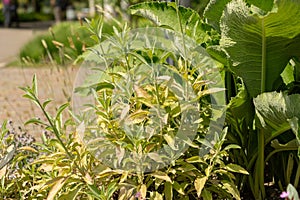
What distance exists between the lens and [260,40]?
93.0 inches

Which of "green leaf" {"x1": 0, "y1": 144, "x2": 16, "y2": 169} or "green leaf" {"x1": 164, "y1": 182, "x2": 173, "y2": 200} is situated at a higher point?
"green leaf" {"x1": 0, "y1": 144, "x2": 16, "y2": 169}

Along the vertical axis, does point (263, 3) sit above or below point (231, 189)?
above

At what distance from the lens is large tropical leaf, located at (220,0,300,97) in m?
2.20

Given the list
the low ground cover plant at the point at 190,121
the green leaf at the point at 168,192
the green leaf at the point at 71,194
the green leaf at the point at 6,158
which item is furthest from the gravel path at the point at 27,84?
the green leaf at the point at 168,192

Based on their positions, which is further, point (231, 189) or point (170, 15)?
point (170, 15)

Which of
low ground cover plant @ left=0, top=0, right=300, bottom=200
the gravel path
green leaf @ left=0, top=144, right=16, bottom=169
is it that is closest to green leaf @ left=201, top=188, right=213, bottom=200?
low ground cover plant @ left=0, top=0, right=300, bottom=200

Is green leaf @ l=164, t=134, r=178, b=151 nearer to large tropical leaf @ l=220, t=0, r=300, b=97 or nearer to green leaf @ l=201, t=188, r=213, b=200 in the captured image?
green leaf @ l=201, t=188, r=213, b=200

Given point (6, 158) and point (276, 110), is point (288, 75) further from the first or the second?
point (6, 158)

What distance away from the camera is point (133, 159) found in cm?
238

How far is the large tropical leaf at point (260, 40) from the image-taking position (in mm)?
2201

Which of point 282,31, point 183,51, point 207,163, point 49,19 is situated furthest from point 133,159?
point 49,19

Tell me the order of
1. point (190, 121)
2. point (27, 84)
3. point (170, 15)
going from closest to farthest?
point (190, 121) → point (170, 15) → point (27, 84)

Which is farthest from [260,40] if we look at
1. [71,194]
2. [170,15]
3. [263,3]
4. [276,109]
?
[71,194]

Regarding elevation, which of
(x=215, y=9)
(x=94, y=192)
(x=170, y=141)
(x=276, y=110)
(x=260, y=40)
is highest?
(x=215, y=9)
